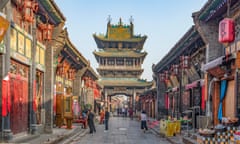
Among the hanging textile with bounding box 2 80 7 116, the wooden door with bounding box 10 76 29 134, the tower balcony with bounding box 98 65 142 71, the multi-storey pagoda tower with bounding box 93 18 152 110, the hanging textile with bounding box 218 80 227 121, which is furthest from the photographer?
the tower balcony with bounding box 98 65 142 71

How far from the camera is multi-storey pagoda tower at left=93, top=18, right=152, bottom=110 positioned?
204ft

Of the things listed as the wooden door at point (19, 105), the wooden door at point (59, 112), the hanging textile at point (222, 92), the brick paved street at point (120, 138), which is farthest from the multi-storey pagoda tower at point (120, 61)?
the wooden door at point (19, 105)

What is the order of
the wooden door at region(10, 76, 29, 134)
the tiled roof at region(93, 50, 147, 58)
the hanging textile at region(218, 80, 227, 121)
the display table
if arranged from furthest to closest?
the tiled roof at region(93, 50, 147, 58)
the display table
the hanging textile at region(218, 80, 227, 121)
the wooden door at region(10, 76, 29, 134)

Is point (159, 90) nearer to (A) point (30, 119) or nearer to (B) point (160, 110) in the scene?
(B) point (160, 110)

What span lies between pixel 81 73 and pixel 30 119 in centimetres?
1955

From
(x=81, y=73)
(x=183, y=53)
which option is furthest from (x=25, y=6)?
(x=81, y=73)

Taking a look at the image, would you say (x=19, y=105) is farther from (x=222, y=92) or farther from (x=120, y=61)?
(x=120, y=61)

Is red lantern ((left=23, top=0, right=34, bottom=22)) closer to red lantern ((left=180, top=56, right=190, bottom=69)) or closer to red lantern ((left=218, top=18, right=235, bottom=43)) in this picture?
red lantern ((left=218, top=18, right=235, bottom=43))

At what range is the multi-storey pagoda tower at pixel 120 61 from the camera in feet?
204

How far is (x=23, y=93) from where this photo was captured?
16.8m

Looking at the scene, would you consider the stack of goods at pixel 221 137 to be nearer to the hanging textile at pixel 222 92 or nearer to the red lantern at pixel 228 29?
the red lantern at pixel 228 29

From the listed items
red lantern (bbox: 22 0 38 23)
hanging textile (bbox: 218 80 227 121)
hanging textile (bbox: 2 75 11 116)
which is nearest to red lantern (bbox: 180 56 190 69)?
hanging textile (bbox: 218 80 227 121)

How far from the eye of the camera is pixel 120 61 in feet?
211

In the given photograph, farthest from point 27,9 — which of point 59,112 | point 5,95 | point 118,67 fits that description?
point 118,67
